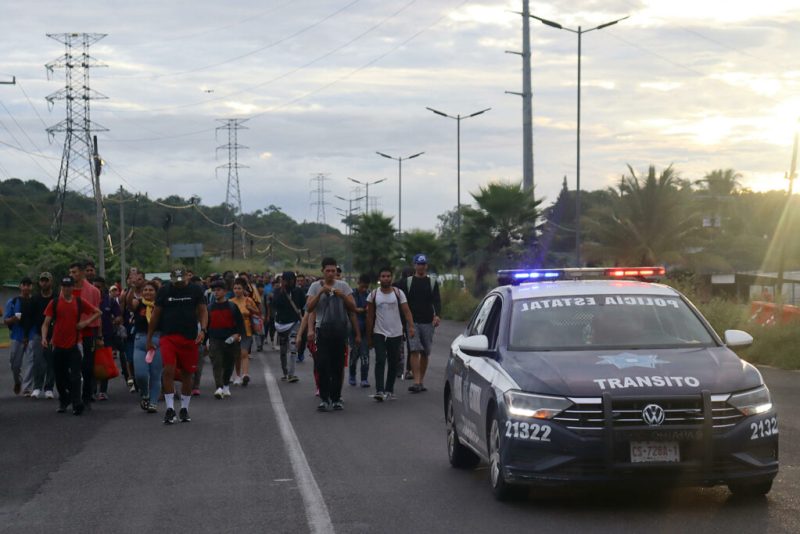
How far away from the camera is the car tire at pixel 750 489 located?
814 centimetres

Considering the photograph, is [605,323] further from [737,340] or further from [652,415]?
[652,415]

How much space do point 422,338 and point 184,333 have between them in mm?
4663

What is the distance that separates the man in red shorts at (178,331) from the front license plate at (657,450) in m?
8.05

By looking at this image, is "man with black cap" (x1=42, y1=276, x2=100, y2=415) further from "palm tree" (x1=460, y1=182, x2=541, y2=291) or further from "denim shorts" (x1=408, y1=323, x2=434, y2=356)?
"palm tree" (x1=460, y1=182, x2=541, y2=291)

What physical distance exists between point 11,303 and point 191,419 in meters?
5.45

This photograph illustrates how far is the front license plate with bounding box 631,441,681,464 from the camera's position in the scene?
303 inches

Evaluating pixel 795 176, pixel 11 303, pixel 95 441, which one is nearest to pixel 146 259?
pixel 795 176

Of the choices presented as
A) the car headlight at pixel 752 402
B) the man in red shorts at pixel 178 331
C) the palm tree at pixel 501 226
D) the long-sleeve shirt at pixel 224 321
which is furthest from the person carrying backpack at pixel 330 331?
the palm tree at pixel 501 226

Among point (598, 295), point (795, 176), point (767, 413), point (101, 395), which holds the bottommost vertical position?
point (101, 395)

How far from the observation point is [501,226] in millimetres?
52875

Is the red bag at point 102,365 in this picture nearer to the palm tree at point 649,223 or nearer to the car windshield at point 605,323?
the car windshield at point 605,323

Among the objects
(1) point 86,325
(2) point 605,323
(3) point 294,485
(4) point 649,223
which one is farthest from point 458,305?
(2) point 605,323

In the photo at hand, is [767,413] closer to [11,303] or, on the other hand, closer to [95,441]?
[95,441]

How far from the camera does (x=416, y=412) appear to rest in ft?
50.1
